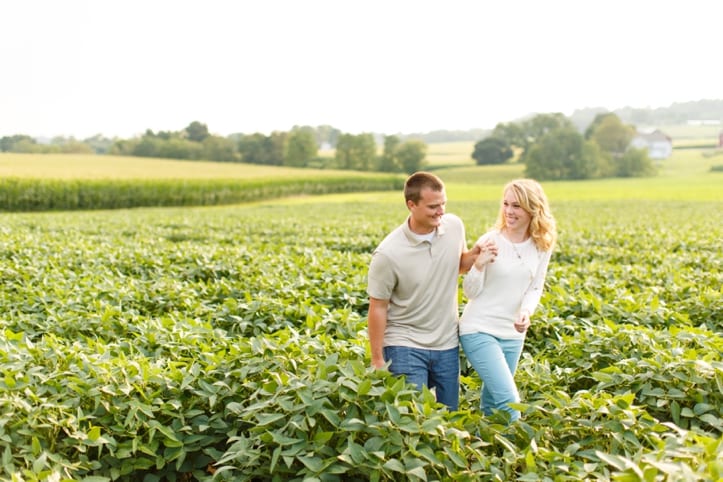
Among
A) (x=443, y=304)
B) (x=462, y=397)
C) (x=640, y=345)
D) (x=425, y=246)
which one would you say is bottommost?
(x=462, y=397)

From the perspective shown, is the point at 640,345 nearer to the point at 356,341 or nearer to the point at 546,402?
the point at 546,402

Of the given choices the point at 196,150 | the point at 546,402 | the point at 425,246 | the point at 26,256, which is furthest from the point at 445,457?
the point at 196,150

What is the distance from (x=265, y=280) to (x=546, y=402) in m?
4.86

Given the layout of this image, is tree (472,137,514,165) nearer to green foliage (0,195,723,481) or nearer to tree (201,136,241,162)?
tree (201,136,241,162)

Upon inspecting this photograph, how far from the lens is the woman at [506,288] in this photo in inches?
169

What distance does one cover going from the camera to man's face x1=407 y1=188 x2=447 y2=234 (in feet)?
13.2

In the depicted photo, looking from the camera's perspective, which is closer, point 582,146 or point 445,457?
point 445,457

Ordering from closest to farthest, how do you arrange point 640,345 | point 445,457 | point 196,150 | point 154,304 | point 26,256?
point 445,457 → point 640,345 → point 154,304 → point 26,256 → point 196,150

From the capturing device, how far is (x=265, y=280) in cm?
834

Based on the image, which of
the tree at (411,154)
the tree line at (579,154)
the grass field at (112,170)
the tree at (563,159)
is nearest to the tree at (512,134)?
the tree line at (579,154)

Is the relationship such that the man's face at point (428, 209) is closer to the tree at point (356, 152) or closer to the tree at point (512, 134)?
the tree at point (356, 152)

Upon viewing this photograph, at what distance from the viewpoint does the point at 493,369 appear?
429cm

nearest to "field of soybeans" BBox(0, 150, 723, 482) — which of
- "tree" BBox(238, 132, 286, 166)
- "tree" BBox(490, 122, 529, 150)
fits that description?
"tree" BBox(238, 132, 286, 166)

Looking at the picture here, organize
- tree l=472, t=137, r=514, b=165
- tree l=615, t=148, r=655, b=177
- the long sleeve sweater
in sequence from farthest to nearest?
tree l=472, t=137, r=514, b=165 → tree l=615, t=148, r=655, b=177 → the long sleeve sweater
